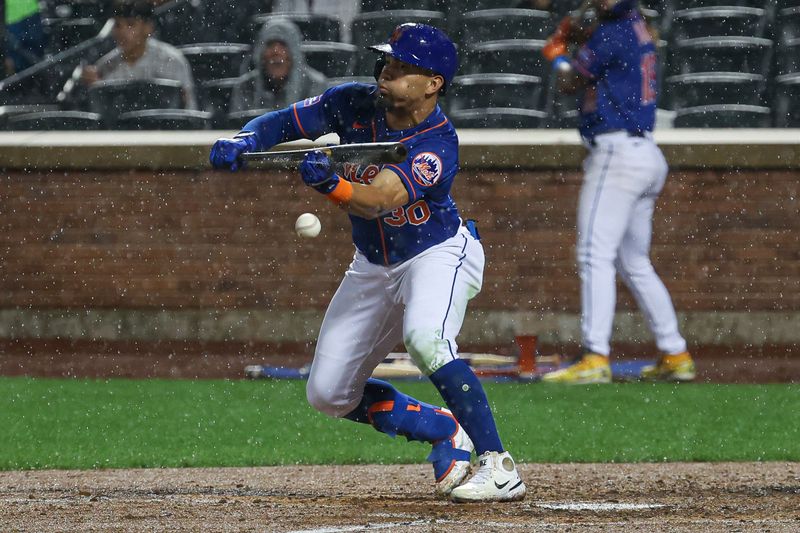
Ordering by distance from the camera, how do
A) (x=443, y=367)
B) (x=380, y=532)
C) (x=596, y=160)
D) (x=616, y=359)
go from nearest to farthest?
1. (x=380, y=532)
2. (x=443, y=367)
3. (x=596, y=160)
4. (x=616, y=359)

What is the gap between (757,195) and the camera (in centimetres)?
1295

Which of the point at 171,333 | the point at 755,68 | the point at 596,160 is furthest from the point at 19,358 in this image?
the point at 755,68

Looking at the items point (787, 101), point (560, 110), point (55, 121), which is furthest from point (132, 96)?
point (787, 101)

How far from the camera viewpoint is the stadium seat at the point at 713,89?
47.1ft

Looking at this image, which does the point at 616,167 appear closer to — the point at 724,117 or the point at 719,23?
the point at 724,117

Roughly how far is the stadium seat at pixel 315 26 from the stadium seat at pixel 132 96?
102cm

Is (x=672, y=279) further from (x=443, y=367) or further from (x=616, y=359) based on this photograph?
(x=443, y=367)

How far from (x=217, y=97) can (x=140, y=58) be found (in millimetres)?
830

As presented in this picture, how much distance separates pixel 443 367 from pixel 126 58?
31.5ft

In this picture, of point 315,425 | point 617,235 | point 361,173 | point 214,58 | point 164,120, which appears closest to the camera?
point 361,173

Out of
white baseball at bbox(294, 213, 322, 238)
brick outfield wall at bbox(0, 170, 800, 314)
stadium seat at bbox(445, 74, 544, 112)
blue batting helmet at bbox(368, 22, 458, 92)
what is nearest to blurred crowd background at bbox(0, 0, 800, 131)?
stadium seat at bbox(445, 74, 544, 112)

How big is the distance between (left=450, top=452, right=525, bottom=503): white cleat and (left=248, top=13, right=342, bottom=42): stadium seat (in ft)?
31.2

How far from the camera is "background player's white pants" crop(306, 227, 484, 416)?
577 cm

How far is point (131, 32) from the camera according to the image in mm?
14359
